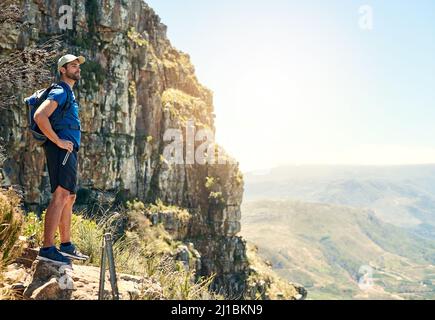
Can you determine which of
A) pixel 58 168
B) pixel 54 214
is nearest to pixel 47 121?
pixel 58 168

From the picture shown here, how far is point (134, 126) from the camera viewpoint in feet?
230

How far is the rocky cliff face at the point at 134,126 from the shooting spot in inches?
2170

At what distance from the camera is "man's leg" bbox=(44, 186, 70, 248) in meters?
6.06

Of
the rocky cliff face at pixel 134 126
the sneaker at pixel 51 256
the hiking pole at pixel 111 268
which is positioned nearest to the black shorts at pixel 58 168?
the sneaker at pixel 51 256

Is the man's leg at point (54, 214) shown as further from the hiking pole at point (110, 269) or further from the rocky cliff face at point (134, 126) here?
the rocky cliff face at point (134, 126)

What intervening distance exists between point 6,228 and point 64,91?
2.29m

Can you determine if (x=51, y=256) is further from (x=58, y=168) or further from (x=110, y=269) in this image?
(x=110, y=269)

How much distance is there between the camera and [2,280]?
223 inches

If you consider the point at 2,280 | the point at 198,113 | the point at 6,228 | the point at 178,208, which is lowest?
the point at 178,208

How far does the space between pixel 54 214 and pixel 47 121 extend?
4.42 feet

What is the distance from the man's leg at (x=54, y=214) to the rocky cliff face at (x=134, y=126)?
142ft
